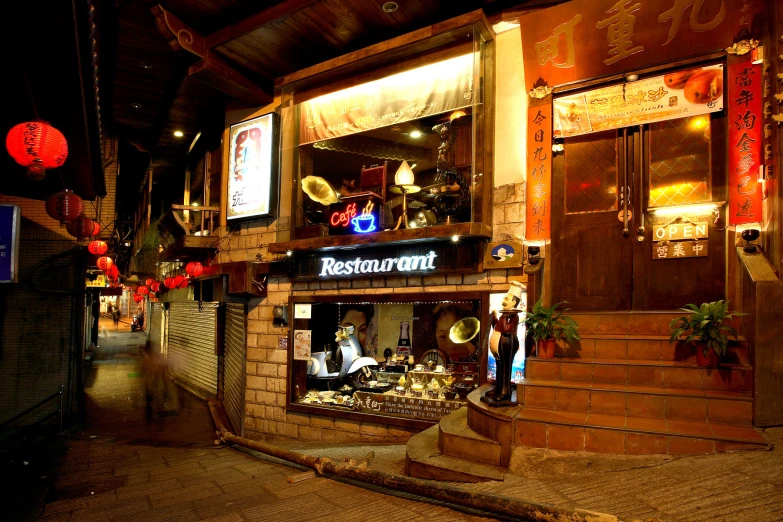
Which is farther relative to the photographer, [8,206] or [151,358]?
[151,358]

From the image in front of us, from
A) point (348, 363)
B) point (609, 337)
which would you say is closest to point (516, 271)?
point (609, 337)

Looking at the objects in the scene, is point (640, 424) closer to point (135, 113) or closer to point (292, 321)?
point (292, 321)

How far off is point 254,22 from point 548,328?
7.84 metres

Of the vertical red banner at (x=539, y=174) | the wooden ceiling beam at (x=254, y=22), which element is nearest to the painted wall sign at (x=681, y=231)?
the vertical red banner at (x=539, y=174)

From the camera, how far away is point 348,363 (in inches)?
433

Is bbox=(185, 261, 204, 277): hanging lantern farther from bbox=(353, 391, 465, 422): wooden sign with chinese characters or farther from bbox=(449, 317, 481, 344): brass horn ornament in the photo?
bbox=(449, 317, 481, 344): brass horn ornament

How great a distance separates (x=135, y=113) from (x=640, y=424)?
14.7m

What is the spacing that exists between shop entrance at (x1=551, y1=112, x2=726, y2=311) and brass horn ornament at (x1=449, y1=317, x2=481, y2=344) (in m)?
3.39

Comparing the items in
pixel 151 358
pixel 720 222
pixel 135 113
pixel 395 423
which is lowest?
pixel 151 358

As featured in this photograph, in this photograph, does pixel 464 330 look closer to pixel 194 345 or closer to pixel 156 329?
pixel 194 345

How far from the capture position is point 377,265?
9.16 metres

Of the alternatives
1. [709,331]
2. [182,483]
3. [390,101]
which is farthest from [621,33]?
[182,483]

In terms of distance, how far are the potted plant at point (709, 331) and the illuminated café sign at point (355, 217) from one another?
5.47 m

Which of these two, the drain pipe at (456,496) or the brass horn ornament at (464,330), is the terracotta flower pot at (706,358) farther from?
the brass horn ornament at (464,330)
